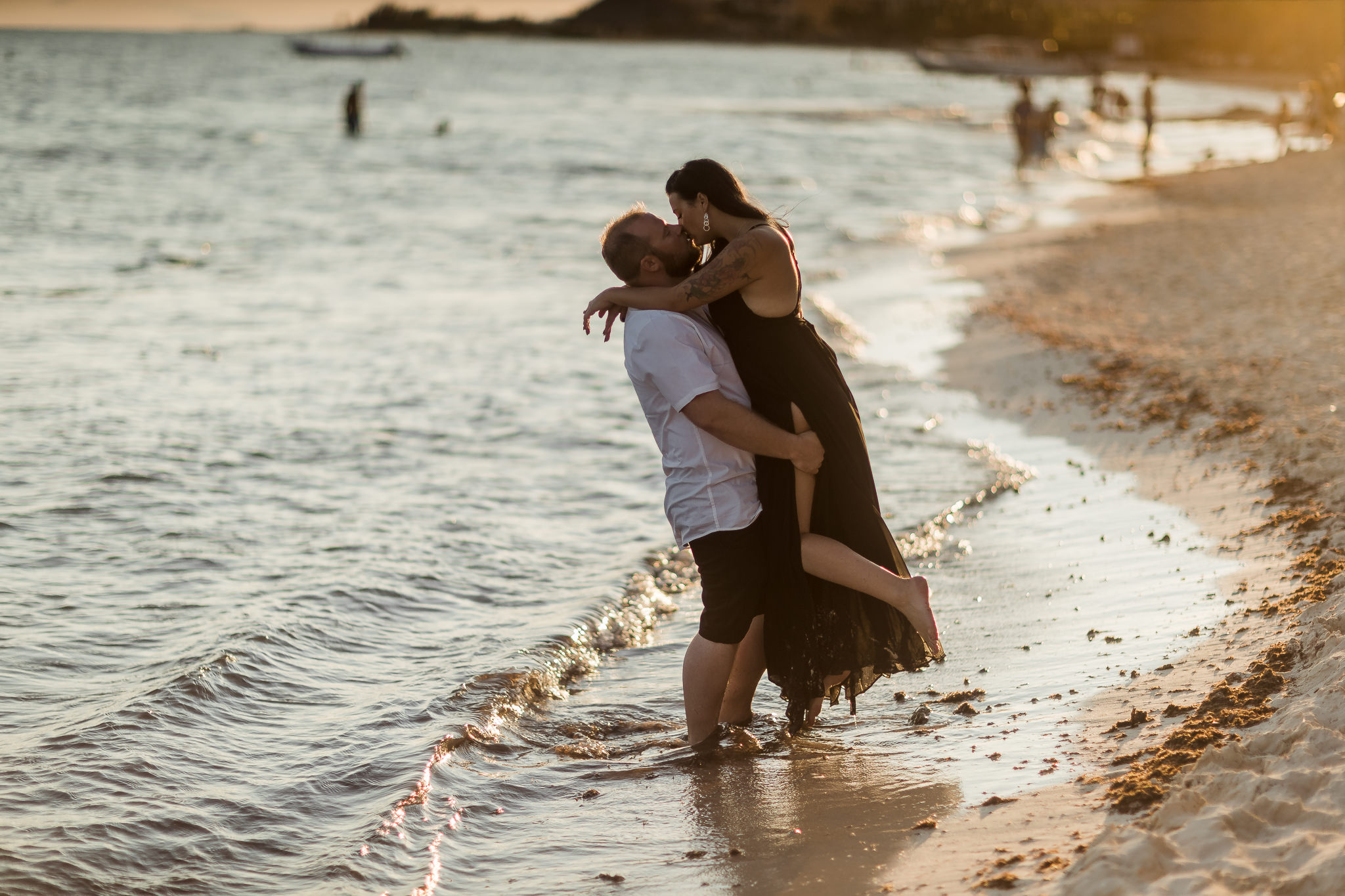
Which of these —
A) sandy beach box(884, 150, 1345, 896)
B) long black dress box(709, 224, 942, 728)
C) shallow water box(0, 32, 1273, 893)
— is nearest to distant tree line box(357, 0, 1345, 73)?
sandy beach box(884, 150, 1345, 896)

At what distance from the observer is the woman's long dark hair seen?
3.67m

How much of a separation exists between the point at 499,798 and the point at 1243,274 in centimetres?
1054

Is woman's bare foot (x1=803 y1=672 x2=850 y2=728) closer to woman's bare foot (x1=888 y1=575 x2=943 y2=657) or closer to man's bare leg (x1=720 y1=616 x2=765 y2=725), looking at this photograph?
man's bare leg (x1=720 y1=616 x2=765 y2=725)

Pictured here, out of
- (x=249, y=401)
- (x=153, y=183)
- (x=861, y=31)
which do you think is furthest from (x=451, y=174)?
(x=861, y=31)

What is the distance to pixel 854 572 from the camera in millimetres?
3822

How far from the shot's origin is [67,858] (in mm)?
3566

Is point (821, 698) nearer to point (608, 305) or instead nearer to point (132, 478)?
point (608, 305)

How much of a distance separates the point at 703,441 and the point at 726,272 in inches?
21.7

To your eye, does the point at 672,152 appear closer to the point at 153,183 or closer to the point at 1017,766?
the point at 153,183

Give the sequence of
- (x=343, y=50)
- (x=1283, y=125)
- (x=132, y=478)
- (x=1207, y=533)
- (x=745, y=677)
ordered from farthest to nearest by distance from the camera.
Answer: (x=343, y=50), (x=1283, y=125), (x=132, y=478), (x=1207, y=533), (x=745, y=677)

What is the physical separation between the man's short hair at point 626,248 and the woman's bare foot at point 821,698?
4.84ft

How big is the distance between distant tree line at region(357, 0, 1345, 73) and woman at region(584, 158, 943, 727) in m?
84.0

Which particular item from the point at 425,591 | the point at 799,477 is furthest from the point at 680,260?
the point at 425,591

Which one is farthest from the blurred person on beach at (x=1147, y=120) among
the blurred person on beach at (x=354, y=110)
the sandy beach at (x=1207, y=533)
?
the blurred person on beach at (x=354, y=110)
